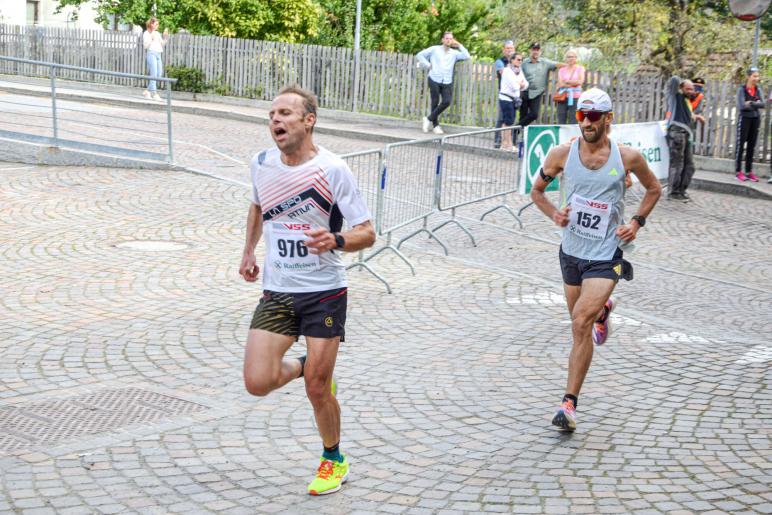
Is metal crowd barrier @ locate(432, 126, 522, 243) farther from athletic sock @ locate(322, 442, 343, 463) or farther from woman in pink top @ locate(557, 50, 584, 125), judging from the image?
woman in pink top @ locate(557, 50, 584, 125)

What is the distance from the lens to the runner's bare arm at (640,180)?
6949 mm

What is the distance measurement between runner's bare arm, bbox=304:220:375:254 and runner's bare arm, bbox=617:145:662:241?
213 cm

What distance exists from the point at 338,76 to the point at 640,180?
69.7ft

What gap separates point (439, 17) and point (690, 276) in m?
27.6

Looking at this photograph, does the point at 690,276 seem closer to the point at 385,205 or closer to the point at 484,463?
the point at 385,205

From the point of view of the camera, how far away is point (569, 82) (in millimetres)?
21219

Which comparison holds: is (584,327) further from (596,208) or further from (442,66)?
(442,66)

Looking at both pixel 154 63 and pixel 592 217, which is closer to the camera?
pixel 592 217

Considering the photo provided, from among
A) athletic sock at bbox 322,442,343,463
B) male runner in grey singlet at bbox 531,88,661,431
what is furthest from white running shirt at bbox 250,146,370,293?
male runner in grey singlet at bbox 531,88,661,431

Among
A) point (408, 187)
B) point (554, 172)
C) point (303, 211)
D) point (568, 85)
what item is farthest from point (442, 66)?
point (303, 211)

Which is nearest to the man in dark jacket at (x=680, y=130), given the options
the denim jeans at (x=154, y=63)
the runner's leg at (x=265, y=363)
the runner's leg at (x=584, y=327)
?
the runner's leg at (x=584, y=327)

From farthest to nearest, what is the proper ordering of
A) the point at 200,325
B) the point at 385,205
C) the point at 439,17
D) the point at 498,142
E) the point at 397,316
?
the point at 439,17
the point at 498,142
the point at 385,205
the point at 397,316
the point at 200,325

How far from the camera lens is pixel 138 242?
11906mm

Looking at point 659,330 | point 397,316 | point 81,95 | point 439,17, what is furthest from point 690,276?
point 439,17
